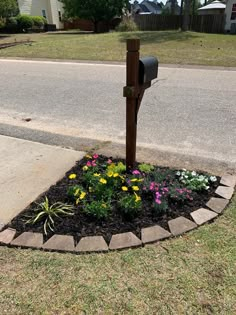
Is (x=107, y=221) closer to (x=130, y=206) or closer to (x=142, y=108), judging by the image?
(x=130, y=206)

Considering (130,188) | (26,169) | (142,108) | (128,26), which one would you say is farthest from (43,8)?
(130,188)

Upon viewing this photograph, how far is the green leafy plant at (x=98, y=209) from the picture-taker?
7.35ft

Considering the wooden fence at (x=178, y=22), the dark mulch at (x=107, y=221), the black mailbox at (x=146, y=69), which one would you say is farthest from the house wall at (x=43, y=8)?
the dark mulch at (x=107, y=221)

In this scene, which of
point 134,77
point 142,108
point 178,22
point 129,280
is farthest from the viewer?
point 178,22

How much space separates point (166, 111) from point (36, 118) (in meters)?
2.25

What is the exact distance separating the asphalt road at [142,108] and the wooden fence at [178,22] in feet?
53.4

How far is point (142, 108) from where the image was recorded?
16.8ft

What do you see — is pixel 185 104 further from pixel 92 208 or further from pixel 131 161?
pixel 92 208

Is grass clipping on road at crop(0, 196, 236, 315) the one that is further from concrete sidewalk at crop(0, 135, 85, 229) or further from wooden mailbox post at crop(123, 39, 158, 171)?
wooden mailbox post at crop(123, 39, 158, 171)

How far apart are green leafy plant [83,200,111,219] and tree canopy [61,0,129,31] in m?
26.4

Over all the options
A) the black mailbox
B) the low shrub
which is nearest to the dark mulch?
the black mailbox

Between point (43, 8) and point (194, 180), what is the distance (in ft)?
116

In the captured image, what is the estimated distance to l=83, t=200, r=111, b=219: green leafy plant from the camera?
7.35 feet

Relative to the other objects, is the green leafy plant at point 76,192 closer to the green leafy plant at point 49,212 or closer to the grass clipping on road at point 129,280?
the green leafy plant at point 49,212
